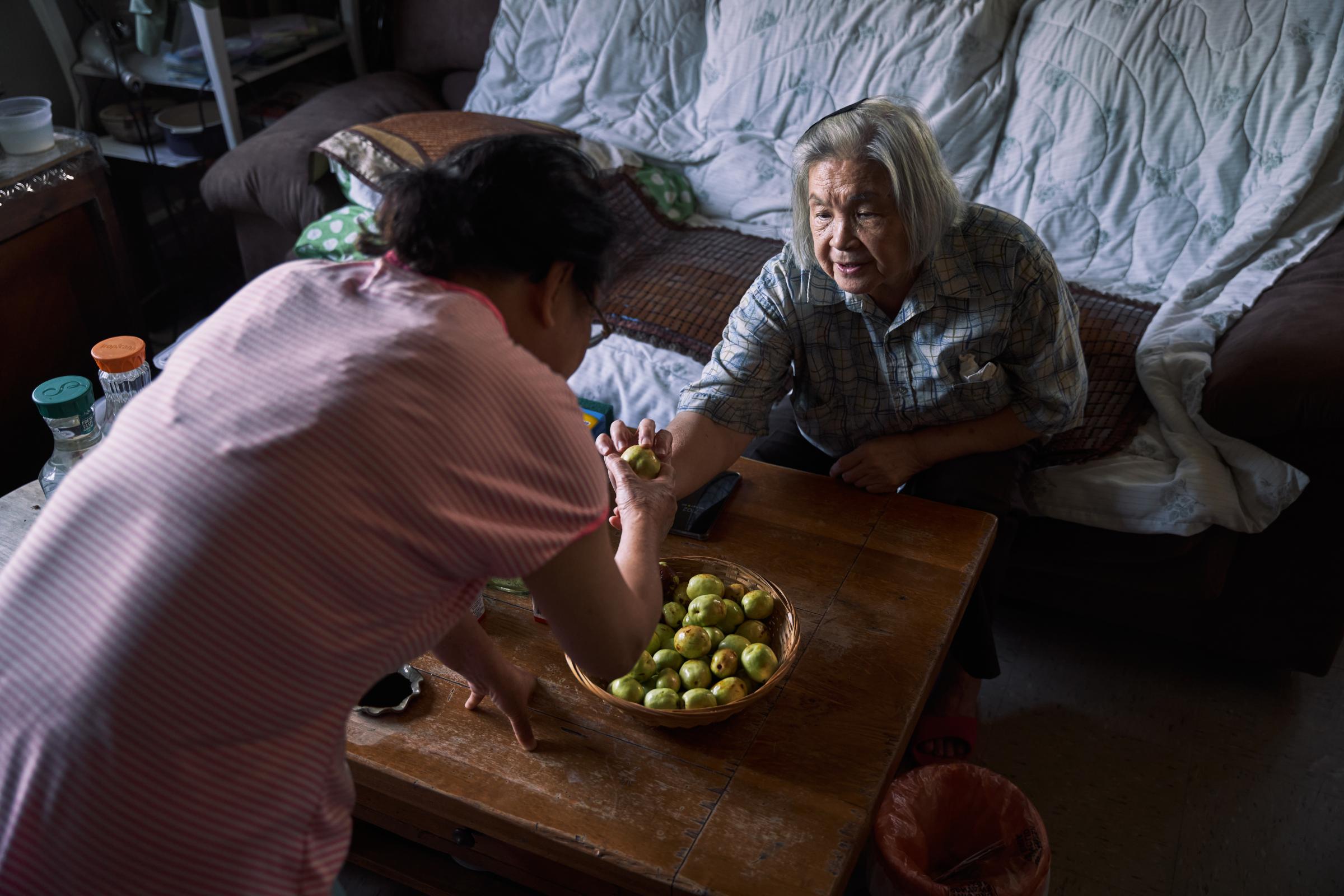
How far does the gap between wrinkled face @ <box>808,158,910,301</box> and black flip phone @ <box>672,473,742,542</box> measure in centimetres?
35

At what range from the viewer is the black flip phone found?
4.89ft

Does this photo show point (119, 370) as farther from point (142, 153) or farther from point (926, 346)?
point (142, 153)

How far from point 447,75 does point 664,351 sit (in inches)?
55.2

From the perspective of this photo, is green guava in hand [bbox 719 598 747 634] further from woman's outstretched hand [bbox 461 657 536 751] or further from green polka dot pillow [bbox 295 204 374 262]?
green polka dot pillow [bbox 295 204 374 262]

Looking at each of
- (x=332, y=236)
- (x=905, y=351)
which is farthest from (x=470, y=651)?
Answer: (x=332, y=236)

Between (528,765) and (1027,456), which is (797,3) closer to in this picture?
(1027,456)

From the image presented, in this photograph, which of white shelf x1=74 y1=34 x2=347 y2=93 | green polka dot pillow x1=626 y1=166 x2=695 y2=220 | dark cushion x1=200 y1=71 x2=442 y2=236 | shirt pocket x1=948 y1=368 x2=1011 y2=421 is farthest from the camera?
white shelf x1=74 y1=34 x2=347 y2=93

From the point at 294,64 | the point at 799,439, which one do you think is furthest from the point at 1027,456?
the point at 294,64

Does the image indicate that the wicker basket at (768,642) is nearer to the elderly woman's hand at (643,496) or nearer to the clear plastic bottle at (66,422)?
the elderly woman's hand at (643,496)

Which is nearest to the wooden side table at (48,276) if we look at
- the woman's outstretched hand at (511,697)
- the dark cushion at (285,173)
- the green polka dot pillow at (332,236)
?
the dark cushion at (285,173)

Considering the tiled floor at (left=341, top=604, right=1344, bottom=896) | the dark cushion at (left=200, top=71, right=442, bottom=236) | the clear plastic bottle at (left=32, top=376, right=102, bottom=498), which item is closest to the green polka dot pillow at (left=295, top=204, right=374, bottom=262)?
the dark cushion at (left=200, top=71, right=442, bottom=236)

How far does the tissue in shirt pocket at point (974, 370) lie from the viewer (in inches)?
62.2

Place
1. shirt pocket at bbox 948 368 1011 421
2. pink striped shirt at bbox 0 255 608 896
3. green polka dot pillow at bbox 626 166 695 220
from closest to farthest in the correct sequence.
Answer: pink striped shirt at bbox 0 255 608 896, shirt pocket at bbox 948 368 1011 421, green polka dot pillow at bbox 626 166 695 220

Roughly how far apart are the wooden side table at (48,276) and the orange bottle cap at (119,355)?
94 centimetres
